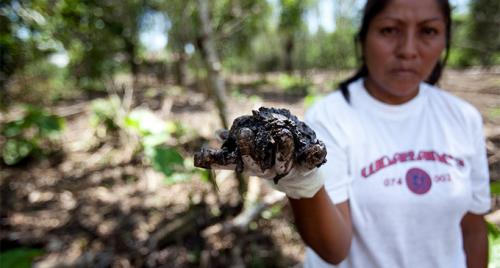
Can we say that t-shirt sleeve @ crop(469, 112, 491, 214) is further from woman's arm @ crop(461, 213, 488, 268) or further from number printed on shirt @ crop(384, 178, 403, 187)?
number printed on shirt @ crop(384, 178, 403, 187)

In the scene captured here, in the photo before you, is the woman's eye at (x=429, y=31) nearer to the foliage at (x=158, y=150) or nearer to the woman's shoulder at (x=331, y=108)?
the woman's shoulder at (x=331, y=108)

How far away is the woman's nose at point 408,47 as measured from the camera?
52.4 inches

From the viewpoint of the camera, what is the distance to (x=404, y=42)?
135cm

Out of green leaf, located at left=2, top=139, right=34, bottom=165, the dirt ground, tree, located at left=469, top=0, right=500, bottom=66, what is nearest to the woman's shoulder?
the dirt ground

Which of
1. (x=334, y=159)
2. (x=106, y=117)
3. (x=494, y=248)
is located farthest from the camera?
(x=106, y=117)

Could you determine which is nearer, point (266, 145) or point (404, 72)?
point (266, 145)

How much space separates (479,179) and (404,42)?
682mm

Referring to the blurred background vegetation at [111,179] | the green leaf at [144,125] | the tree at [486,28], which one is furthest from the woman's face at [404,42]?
the tree at [486,28]

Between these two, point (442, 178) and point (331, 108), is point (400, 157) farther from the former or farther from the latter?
point (331, 108)

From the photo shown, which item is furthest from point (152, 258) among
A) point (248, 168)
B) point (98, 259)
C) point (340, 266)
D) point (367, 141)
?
point (248, 168)

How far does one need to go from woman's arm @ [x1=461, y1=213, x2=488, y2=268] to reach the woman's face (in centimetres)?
66

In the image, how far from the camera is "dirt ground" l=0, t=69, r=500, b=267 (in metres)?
2.90

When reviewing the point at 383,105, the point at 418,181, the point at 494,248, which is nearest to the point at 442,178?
the point at 418,181

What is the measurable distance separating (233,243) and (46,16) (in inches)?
100
